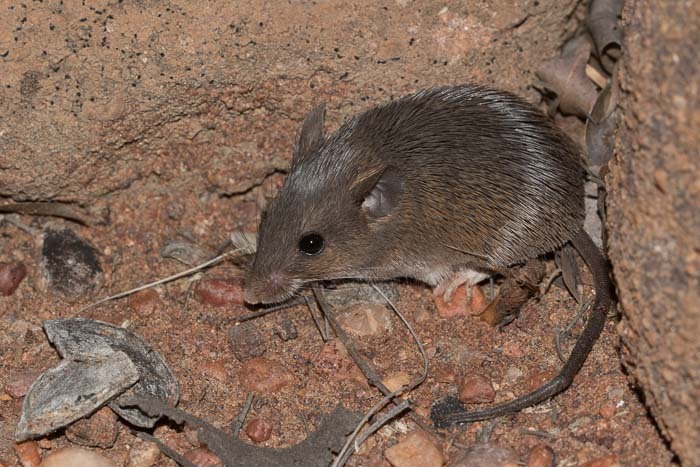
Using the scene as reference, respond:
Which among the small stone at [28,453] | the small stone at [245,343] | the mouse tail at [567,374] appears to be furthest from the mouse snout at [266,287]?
the small stone at [28,453]

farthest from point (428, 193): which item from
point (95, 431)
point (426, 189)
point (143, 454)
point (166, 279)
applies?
point (95, 431)

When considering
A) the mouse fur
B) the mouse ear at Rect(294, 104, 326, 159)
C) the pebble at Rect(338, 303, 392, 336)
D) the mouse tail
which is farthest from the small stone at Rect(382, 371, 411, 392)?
the mouse ear at Rect(294, 104, 326, 159)

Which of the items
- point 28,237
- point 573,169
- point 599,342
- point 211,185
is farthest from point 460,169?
point 28,237

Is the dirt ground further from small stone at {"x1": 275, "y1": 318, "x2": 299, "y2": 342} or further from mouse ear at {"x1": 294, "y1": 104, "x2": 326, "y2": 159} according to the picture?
mouse ear at {"x1": 294, "y1": 104, "x2": 326, "y2": 159}

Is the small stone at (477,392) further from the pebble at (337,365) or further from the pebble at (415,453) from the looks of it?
the pebble at (337,365)

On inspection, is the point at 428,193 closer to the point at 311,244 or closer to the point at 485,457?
the point at 311,244

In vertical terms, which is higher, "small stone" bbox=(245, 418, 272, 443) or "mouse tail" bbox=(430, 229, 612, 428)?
"mouse tail" bbox=(430, 229, 612, 428)

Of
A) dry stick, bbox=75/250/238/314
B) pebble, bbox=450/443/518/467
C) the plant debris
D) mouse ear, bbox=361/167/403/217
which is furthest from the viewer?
dry stick, bbox=75/250/238/314
